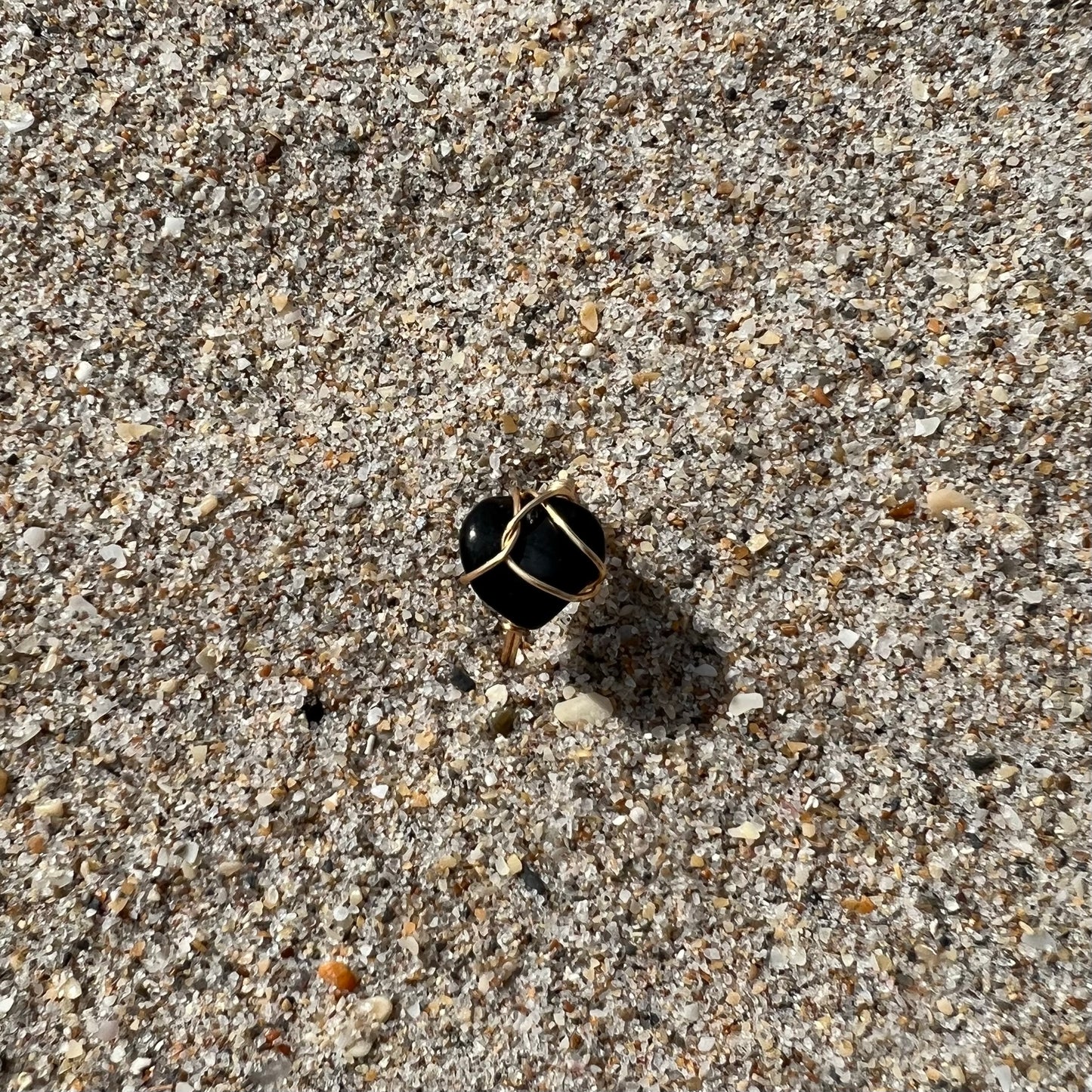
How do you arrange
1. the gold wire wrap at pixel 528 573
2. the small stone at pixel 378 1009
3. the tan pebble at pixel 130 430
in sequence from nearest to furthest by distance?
1. the gold wire wrap at pixel 528 573
2. the small stone at pixel 378 1009
3. the tan pebble at pixel 130 430

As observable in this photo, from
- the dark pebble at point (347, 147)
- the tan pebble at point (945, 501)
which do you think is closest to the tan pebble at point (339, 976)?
the tan pebble at point (945, 501)

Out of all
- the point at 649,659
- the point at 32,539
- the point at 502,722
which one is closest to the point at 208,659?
the point at 32,539

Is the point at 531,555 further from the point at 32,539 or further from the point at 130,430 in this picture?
the point at 32,539

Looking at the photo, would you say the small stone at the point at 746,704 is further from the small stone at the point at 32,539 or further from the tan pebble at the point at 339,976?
the small stone at the point at 32,539

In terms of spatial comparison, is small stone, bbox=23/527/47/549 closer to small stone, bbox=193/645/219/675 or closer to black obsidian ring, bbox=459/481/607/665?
small stone, bbox=193/645/219/675

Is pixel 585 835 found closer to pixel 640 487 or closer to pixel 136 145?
pixel 640 487

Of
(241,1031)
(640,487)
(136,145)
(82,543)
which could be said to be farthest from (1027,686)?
(136,145)
